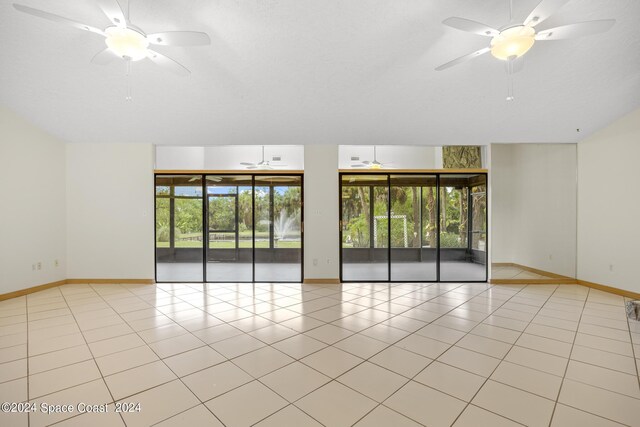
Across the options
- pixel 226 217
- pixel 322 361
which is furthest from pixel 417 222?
pixel 322 361

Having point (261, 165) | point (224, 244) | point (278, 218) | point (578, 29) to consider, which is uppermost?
point (578, 29)

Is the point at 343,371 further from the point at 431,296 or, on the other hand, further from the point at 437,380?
the point at 431,296

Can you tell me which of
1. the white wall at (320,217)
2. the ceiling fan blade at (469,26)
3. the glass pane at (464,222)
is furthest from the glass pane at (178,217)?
the glass pane at (464,222)

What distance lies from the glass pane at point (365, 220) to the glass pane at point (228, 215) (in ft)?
7.41

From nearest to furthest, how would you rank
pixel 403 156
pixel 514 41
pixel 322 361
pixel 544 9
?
pixel 544 9, pixel 514 41, pixel 322 361, pixel 403 156

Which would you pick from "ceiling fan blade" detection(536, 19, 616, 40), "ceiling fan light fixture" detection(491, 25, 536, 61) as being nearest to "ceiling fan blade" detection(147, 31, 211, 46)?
"ceiling fan light fixture" detection(491, 25, 536, 61)

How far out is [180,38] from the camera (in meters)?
2.52

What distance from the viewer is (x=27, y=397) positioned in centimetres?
215

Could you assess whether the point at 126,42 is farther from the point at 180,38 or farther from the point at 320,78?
the point at 320,78

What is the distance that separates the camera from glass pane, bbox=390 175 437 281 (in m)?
6.44

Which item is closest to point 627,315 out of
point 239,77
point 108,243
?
point 239,77

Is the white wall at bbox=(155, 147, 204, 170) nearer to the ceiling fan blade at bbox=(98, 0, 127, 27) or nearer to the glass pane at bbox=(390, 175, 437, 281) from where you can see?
the ceiling fan blade at bbox=(98, 0, 127, 27)

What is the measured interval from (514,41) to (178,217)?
22.3 ft

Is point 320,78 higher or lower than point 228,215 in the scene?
higher
